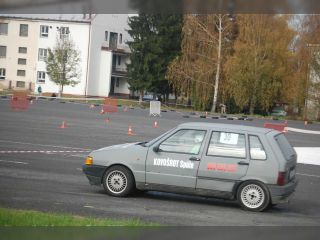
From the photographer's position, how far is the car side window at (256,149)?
998cm

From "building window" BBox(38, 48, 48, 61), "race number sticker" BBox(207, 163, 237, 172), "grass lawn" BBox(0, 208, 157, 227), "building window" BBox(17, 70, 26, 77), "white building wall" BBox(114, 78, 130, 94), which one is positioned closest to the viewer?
"grass lawn" BBox(0, 208, 157, 227)

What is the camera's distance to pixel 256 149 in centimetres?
1006

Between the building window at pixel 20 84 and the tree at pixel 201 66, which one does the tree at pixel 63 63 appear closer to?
the building window at pixel 20 84

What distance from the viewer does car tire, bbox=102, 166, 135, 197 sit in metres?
10.4

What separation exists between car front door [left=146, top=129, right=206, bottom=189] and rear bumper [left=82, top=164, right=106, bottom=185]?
93 centimetres

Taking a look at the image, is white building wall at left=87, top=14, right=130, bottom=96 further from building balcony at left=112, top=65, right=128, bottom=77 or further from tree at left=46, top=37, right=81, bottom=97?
tree at left=46, top=37, right=81, bottom=97

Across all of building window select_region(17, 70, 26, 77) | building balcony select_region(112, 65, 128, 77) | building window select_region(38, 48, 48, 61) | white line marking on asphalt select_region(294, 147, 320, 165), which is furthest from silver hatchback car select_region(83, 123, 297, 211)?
building balcony select_region(112, 65, 128, 77)

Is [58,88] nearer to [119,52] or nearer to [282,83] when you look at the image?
[119,52]

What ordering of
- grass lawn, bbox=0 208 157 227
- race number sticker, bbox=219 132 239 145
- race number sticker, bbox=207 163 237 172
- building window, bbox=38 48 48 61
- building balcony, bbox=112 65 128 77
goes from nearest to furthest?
grass lawn, bbox=0 208 157 227
race number sticker, bbox=207 163 237 172
race number sticker, bbox=219 132 239 145
building window, bbox=38 48 48 61
building balcony, bbox=112 65 128 77

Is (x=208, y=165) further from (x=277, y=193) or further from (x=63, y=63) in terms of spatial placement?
(x=63, y=63)

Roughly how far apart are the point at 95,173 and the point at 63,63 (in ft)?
175

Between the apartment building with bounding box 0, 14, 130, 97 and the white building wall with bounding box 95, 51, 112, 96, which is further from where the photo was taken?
the white building wall with bounding box 95, 51, 112, 96

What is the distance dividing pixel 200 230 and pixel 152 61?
58936 millimetres

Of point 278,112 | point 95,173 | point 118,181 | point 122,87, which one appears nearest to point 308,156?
point 118,181
